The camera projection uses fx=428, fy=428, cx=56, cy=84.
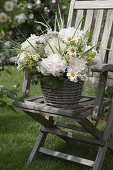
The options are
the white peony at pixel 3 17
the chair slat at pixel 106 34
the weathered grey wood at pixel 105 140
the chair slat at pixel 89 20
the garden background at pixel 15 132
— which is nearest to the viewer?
the white peony at pixel 3 17

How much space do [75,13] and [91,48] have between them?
1.02 metres

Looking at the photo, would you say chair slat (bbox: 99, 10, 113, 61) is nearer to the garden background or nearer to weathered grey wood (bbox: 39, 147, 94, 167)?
the garden background

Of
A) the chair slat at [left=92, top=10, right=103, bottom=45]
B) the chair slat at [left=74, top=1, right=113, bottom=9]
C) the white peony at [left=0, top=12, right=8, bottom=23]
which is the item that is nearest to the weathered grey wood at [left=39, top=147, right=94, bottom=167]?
the chair slat at [left=92, top=10, right=103, bottom=45]

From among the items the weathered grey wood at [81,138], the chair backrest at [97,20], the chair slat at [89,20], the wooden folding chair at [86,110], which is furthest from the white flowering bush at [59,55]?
the chair slat at [89,20]

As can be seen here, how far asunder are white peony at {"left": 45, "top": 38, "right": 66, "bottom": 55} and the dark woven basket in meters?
0.21

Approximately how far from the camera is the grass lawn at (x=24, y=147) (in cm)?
325

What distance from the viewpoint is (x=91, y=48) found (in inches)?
112

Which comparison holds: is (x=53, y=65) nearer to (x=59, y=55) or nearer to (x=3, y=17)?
(x=59, y=55)

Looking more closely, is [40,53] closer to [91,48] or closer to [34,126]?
[91,48]

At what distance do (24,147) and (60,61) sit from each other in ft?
3.82

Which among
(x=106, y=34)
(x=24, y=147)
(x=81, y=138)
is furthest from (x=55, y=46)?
(x=24, y=147)

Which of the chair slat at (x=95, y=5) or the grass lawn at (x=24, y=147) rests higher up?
the chair slat at (x=95, y=5)

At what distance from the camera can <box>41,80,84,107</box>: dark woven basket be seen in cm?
286

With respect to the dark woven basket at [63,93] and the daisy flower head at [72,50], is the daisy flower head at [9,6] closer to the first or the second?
the daisy flower head at [72,50]
